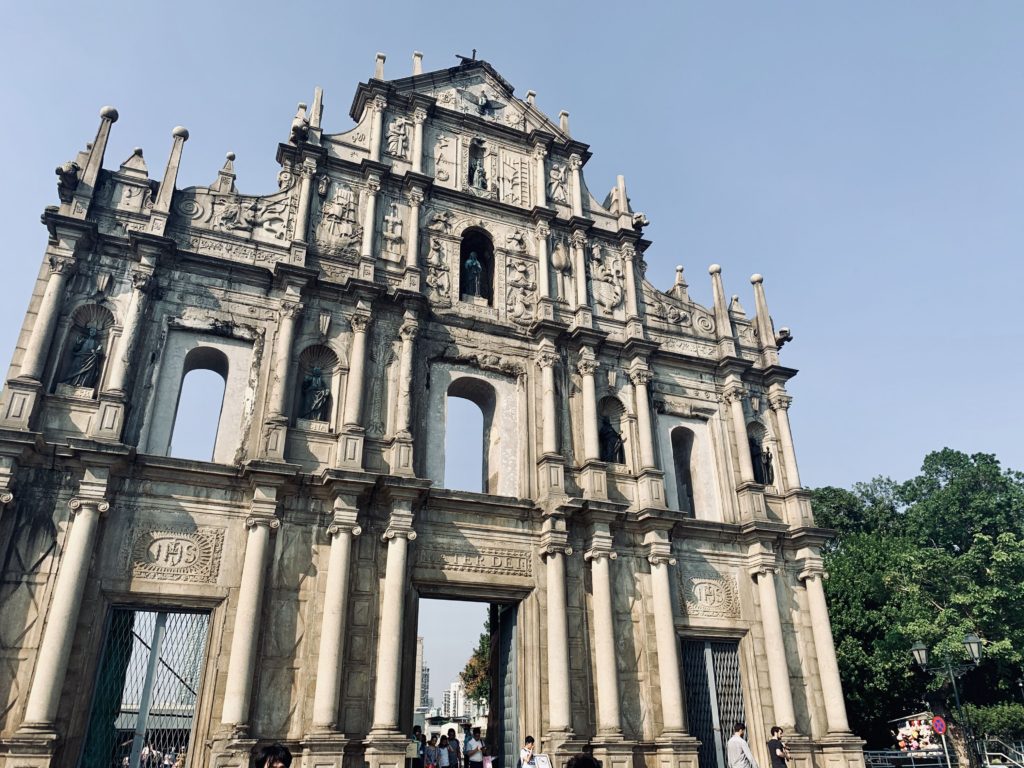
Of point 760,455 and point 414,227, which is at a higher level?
point 414,227

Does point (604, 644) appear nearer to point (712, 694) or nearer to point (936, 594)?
point (712, 694)

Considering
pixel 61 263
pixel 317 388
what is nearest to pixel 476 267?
pixel 317 388

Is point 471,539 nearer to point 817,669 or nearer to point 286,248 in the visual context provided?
point 286,248

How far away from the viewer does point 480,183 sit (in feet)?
64.0

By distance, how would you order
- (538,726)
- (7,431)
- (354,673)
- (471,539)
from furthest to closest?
(471,539)
(538,726)
(354,673)
(7,431)

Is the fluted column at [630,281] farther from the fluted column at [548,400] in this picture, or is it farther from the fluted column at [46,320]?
the fluted column at [46,320]

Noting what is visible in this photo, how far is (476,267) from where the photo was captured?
60.4 ft

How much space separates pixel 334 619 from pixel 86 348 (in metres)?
6.78

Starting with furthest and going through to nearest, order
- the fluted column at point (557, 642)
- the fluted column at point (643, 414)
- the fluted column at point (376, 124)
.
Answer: the fluted column at point (376, 124)
the fluted column at point (643, 414)
the fluted column at point (557, 642)

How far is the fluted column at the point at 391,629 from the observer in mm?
12688

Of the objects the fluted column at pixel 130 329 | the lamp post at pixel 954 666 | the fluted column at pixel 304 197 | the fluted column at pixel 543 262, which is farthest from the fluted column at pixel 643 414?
the fluted column at pixel 130 329

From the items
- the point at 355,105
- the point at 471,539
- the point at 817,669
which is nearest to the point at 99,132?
the point at 355,105

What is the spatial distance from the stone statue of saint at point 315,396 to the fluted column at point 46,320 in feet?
14.9

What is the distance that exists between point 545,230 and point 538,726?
1147 centimetres
